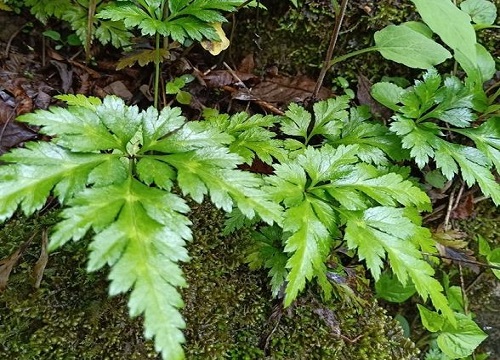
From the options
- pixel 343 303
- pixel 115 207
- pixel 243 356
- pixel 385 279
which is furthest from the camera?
pixel 385 279

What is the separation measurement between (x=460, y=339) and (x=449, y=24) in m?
1.42

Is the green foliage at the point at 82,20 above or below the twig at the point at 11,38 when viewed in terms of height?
above

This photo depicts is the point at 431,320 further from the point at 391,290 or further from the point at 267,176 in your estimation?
the point at 267,176

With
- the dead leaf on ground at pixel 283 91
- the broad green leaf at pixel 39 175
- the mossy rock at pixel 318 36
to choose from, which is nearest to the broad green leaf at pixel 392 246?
the broad green leaf at pixel 39 175

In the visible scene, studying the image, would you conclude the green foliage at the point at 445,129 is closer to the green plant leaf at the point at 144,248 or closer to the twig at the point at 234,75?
the twig at the point at 234,75

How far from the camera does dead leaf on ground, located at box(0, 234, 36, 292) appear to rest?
1637 mm

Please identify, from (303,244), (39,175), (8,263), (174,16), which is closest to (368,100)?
(174,16)

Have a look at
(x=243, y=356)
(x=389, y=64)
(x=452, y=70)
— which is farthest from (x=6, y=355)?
(x=452, y=70)

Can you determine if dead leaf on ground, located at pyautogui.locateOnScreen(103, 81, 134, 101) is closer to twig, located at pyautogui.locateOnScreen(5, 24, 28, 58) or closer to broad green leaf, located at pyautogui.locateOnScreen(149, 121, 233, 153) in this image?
twig, located at pyautogui.locateOnScreen(5, 24, 28, 58)

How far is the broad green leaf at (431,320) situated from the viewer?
6.82 ft

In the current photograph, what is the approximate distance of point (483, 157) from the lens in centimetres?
197

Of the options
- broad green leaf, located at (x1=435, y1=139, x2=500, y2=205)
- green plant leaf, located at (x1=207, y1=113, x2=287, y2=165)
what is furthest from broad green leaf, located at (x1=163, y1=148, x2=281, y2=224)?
broad green leaf, located at (x1=435, y1=139, x2=500, y2=205)

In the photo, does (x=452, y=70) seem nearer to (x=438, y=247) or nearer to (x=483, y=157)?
(x=483, y=157)

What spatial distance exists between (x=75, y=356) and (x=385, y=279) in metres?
1.34
